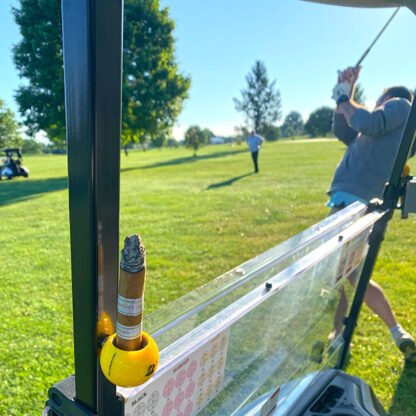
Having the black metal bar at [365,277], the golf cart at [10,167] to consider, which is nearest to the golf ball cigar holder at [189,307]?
the black metal bar at [365,277]

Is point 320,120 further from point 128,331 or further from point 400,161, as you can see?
point 128,331

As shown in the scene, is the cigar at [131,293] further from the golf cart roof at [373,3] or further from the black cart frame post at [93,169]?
the golf cart roof at [373,3]

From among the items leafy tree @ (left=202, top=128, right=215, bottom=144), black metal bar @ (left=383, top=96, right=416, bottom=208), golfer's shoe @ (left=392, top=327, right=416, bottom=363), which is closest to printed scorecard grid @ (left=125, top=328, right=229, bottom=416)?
black metal bar @ (left=383, top=96, right=416, bottom=208)

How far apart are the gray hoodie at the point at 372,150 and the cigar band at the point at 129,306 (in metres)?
1.81

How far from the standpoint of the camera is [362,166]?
6.79 feet

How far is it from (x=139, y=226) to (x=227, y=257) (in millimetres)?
1855

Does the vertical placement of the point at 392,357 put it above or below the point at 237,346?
below

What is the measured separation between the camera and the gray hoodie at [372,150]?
185 cm

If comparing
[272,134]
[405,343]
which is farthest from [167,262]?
[272,134]

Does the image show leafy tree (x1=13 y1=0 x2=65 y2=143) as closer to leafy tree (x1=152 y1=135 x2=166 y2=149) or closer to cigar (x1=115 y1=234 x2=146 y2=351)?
cigar (x1=115 y1=234 x2=146 y2=351)

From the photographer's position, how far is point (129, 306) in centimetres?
49

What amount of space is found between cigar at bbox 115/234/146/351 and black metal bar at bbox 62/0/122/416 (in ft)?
0.23

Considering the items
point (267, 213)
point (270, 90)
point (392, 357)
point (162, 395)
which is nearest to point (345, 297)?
point (392, 357)

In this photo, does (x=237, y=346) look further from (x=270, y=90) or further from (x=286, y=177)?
Result: (x=286, y=177)
